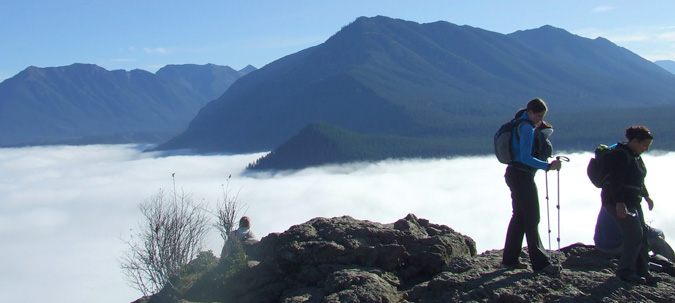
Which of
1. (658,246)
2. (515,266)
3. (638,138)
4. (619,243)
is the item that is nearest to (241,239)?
(515,266)

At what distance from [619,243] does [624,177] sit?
1222mm

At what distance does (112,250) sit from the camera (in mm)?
126250

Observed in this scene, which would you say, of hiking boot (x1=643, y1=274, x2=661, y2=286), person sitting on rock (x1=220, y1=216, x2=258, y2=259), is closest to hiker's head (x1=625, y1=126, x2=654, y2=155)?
hiking boot (x1=643, y1=274, x2=661, y2=286)

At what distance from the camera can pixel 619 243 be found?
8773 mm

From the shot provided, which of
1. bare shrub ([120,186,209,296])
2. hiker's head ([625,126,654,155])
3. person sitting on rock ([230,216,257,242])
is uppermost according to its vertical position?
hiker's head ([625,126,654,155])

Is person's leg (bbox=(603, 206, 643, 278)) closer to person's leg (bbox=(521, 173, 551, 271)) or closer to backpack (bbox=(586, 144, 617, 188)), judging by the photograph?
backpack (bbox=(586, 144, 617, 188))

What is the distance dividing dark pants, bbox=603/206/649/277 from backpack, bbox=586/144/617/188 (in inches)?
14.4

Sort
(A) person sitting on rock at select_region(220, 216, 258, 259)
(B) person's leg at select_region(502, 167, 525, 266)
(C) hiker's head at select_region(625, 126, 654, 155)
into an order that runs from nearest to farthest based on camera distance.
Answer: (C) hiker's head at select_region(625, 126, 654, 155)
(B) person's leg at select_region(502, 167, 525, 266)
(A) person sitting on rock at select_region(220, 216, 258, 259)

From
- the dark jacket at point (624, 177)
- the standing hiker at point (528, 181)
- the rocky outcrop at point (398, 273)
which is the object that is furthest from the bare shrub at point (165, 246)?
the dark jacket at point (624, 177)

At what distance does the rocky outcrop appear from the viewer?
316 inches

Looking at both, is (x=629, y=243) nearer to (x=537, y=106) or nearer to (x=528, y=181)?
(x=528, y=181)

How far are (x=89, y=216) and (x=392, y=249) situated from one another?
18254 centimetres

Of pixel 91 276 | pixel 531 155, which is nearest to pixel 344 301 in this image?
pixel 531 155

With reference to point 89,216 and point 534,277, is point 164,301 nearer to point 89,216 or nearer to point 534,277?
point 534,277
